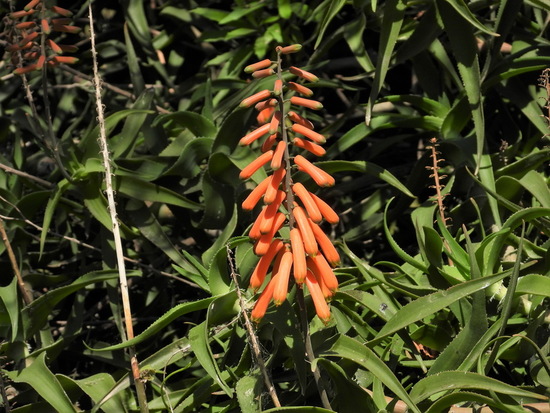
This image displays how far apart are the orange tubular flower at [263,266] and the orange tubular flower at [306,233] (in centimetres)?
7

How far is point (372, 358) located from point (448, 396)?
168mm

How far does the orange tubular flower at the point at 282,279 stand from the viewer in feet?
5.57

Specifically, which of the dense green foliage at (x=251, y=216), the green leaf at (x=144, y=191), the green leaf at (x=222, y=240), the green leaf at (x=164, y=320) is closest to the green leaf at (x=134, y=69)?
the dense green foliage at (x=251, y=216)

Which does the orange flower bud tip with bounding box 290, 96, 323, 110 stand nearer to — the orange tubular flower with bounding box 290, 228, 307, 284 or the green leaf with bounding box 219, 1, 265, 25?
the orange tubular flower with bounding box 290, 228, 307, 284

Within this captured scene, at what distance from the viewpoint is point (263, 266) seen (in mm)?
1766

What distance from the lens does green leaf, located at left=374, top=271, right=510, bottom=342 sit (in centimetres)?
187

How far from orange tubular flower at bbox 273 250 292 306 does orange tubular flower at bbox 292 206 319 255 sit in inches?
1.8

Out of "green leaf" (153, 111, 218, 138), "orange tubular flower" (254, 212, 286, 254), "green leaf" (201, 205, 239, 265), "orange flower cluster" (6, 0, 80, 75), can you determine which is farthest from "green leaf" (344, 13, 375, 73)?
"orange tubular flower" (254, 212, 286, 254)

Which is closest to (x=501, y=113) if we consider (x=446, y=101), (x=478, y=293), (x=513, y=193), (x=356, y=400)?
(x=446, y=101)

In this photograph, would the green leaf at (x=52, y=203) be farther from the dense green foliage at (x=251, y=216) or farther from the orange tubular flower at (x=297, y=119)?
the orange tubular flower at (x=297, y=119)

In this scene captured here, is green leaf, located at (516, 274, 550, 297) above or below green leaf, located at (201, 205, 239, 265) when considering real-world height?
above

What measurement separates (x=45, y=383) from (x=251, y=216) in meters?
0.77

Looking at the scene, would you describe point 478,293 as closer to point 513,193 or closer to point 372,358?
point 372,358

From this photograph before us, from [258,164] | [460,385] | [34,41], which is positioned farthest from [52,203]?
[460,385]
